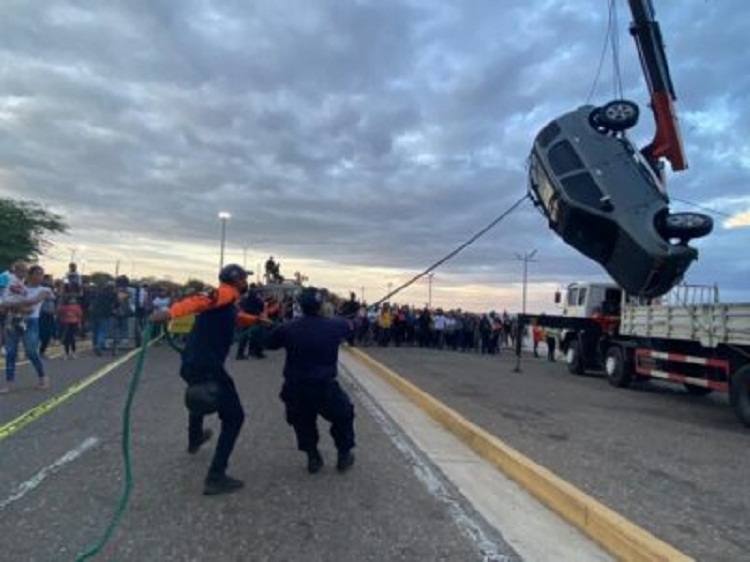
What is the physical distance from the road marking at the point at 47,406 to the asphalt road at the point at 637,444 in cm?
508

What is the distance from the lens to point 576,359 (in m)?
21.6

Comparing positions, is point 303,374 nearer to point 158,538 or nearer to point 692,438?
point 158,538

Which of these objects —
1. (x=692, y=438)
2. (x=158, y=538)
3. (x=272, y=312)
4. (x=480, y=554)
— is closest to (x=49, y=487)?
(x=158, y=538)

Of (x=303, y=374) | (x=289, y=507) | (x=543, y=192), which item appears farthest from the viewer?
(x=543, y=192)

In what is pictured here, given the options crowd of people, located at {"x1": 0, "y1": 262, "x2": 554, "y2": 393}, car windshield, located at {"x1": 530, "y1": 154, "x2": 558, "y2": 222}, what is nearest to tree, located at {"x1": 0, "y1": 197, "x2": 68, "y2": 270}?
crowd of people, located at {"x1": 0, "y1": 262, "x2": 554, "y2": 393}

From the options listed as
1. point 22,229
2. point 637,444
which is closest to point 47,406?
point 637,444

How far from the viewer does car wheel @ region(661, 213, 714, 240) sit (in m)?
14.3

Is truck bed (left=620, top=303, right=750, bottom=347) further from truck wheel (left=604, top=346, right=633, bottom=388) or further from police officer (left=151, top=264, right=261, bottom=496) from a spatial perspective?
police officer (left=151, top=264, right=261, bottom=496)

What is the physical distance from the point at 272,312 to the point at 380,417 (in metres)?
6.22

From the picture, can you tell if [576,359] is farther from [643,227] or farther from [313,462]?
[313,462]

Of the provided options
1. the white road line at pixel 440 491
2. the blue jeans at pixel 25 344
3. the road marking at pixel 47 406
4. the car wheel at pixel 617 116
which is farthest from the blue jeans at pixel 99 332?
the car wheel at pixel 617 116

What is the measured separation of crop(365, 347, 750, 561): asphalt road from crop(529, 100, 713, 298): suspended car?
2.53 m

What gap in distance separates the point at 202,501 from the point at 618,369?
46.7 ft

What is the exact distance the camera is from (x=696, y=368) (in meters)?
14.8
